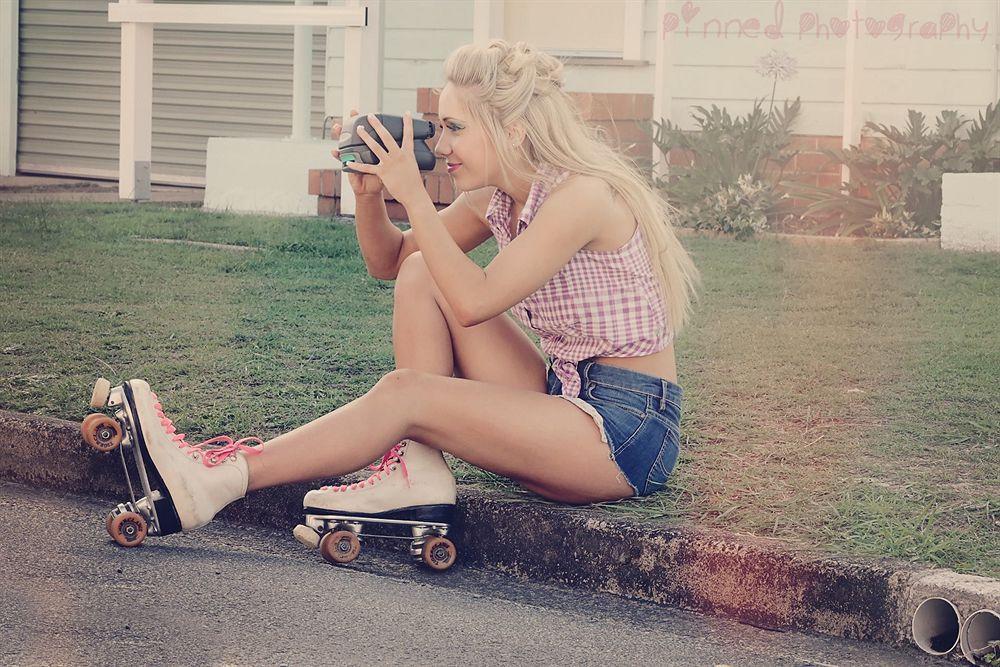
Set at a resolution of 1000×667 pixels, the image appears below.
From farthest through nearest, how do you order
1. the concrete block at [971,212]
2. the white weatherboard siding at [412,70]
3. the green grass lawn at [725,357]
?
the white weatherboard siding at [412,70] < the concrete block at [971,212] < the green grass lawn at [725,357]

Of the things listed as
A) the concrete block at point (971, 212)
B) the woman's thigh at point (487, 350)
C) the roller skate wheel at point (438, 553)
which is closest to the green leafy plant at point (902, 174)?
the concrete block at point (971, 212)

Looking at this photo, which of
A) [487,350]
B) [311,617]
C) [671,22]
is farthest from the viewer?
[671,22]

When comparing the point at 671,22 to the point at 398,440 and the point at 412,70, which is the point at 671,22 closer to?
the point at 412,70

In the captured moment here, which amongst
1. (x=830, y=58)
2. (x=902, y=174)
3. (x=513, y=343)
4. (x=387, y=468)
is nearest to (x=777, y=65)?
(x=830, y=58)

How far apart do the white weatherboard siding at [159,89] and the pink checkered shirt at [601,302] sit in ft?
29.6

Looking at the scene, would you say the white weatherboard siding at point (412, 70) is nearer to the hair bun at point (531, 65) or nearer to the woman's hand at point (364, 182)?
the woman's hand at point (364, 182)

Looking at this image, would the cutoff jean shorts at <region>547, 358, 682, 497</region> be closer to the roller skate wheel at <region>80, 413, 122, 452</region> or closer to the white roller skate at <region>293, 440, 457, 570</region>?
the white roller skate at <region>293, 440, 457, 570</region>

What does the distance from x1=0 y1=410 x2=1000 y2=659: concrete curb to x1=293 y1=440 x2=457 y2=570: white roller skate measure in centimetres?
13

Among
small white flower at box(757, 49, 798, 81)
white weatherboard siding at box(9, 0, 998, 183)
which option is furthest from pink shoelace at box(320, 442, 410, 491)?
small white flower at box(757, 49, 798, 81)

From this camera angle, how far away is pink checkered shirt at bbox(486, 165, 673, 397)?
11.2 feet

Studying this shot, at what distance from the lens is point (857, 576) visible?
2.95 m

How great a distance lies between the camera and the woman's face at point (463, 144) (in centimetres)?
339

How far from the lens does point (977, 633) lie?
9.22 ft

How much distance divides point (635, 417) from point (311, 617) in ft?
2.89
